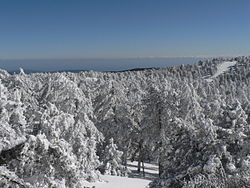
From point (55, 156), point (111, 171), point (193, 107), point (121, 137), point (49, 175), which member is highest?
point (55, 156)

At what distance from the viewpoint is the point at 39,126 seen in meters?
11.1

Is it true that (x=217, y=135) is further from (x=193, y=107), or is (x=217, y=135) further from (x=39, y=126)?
(x=193, y=107)

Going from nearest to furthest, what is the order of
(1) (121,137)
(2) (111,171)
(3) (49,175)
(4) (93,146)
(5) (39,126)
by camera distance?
(3) (49,175), (5) (39,126), (4) (93,146), (2) (111,171), (1) (121,137)

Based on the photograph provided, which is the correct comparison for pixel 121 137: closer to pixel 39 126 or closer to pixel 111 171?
pixel 111 171

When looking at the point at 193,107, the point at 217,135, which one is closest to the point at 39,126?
the point at 217,135

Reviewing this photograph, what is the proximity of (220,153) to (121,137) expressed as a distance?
16.0 meters

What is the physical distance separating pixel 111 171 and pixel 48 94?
9.33m

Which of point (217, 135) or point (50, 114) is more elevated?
point (50, 114)

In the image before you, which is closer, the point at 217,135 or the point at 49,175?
the point at 49,175

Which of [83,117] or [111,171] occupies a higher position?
[83,117]

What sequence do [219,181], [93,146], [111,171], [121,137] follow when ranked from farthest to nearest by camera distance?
[121,137]
[111,171]
[93,146]
[219,181]

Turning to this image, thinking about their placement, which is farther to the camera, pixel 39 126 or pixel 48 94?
pixel 48 94

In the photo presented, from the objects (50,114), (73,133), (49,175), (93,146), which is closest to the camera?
(49,175)

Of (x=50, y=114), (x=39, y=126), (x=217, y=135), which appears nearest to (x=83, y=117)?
(x=50, y=114)
